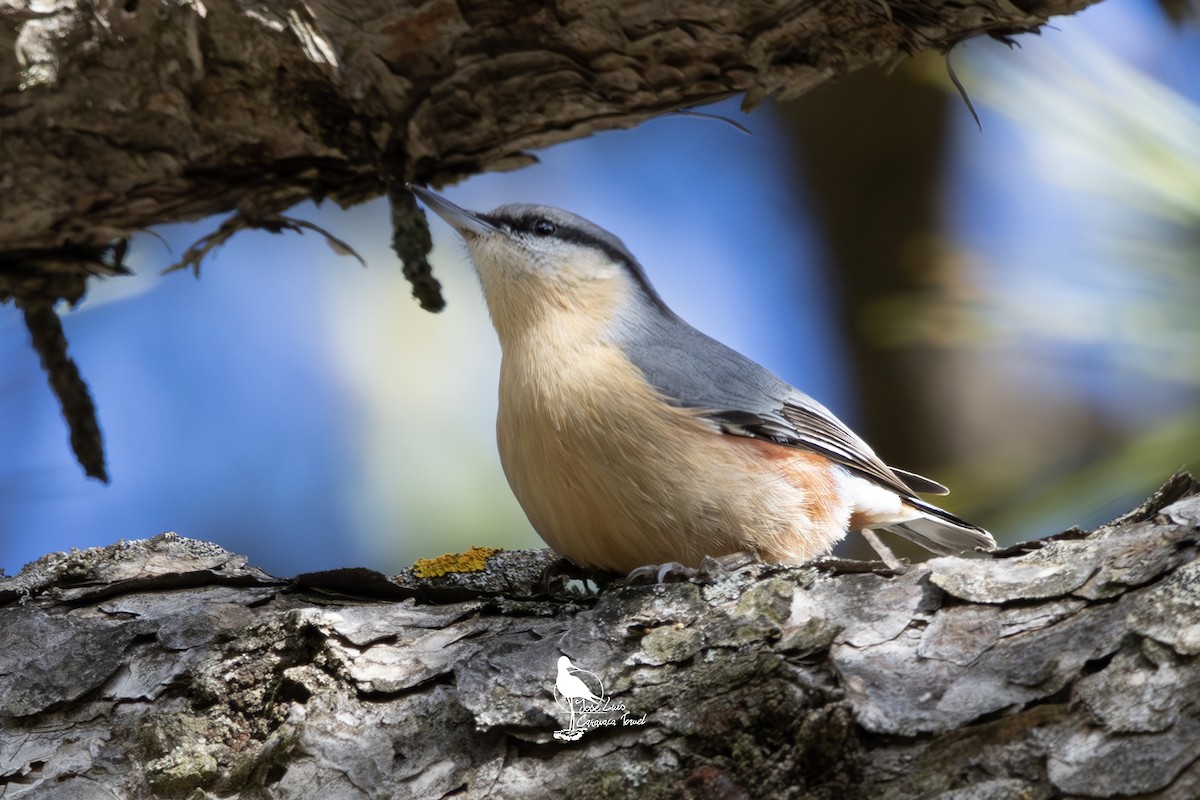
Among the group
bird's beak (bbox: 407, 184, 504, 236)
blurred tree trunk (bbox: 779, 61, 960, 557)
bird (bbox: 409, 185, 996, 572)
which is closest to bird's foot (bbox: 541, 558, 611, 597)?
bird (bbox: 409, 185, 996, 572)

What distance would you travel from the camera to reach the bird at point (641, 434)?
2.36m

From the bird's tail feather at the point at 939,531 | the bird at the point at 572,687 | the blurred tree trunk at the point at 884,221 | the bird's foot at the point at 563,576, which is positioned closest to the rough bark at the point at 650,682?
the bird at the point at 572,687

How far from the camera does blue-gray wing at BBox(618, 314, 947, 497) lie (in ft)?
8.38

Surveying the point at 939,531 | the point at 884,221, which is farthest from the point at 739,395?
the point at 884,221

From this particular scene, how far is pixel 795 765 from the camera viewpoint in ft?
5.42

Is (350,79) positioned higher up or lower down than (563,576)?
higher up

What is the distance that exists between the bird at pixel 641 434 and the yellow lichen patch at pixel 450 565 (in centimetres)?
21

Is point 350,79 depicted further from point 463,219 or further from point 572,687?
point 572,687

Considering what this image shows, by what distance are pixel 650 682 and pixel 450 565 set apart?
850 millimetres

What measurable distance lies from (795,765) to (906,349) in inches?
104

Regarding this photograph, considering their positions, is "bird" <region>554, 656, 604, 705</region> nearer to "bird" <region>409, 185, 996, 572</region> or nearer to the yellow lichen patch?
"bird" <region>409, 185, 996, 572</region>

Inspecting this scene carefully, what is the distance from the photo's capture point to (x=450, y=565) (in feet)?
8.47

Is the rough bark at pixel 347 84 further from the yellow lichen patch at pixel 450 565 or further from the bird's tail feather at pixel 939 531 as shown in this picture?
the bird's tail feather at pixel 939 531

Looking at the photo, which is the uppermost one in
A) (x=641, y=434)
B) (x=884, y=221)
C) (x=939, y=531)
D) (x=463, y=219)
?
(x=463, y=219)
